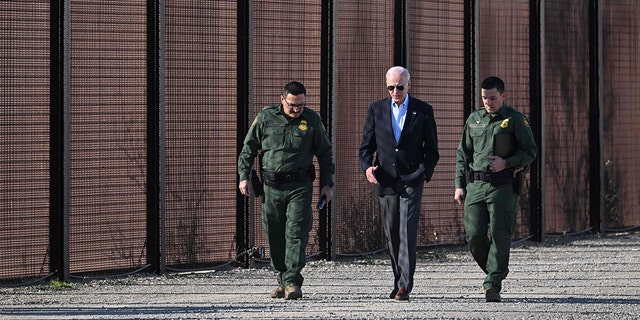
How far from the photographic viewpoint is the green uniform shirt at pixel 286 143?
11.6 meters

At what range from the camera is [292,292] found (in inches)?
454

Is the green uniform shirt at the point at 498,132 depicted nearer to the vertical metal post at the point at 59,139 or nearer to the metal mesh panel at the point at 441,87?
the vertical metal post at the point at 59,139

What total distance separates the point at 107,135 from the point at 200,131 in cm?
106

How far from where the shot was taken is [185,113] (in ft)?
45.1

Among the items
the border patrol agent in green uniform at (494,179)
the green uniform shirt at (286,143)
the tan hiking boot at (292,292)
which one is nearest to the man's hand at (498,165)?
the border patrol agent in green uniform at (494,179)

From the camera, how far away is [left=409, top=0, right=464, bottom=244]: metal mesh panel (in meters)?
16.0

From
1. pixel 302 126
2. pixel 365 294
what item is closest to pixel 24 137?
pixel 302 126

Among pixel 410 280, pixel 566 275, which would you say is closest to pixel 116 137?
pixel 410 280

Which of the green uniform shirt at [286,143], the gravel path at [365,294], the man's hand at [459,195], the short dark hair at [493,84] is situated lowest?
the gravel path at [365,294]

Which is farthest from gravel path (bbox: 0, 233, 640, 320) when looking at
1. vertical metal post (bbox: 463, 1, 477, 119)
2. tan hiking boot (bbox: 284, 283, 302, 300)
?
vertical metal post (bbox: 463, 1, 477, 119)

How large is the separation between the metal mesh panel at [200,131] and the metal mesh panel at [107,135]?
321 millimetres

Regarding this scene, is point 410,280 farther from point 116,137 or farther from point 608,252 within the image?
point 608,252

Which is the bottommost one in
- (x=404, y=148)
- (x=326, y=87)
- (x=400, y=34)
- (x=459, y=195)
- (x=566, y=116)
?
(x=459, y=195)

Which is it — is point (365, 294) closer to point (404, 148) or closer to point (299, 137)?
point (404, 148)
